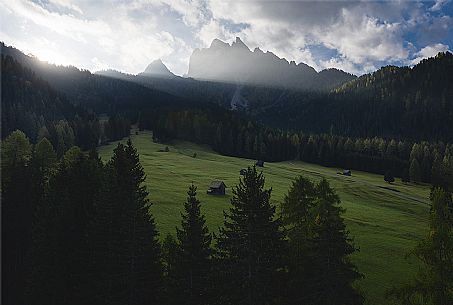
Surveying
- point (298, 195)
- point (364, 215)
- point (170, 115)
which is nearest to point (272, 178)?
point (364, 215)

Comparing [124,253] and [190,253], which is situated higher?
[190,253]

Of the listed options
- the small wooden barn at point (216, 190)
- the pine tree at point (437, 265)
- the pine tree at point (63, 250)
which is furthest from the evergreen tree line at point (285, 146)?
the pine tree at point (437, 265)

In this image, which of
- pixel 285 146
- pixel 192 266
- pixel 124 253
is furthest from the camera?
pixel 285 146

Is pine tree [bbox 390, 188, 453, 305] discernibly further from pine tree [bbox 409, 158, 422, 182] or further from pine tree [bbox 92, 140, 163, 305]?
pine tree [bbox 409, 158, 422, 182]

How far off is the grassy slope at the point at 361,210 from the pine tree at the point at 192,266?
20255 mm

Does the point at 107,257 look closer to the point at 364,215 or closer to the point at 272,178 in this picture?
the point at 364,215

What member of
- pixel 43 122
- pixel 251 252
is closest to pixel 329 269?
pixel 251 252

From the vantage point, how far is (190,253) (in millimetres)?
27312

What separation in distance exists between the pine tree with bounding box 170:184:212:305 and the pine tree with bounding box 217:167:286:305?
140cm

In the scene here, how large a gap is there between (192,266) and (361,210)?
→ 183ft

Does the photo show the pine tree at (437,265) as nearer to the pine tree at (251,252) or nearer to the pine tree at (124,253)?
the pine tree at (251,252)

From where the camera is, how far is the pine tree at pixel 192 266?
27.1 m

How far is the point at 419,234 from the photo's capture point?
6138cm

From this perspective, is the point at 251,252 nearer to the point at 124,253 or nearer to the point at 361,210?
the point at 124,253
